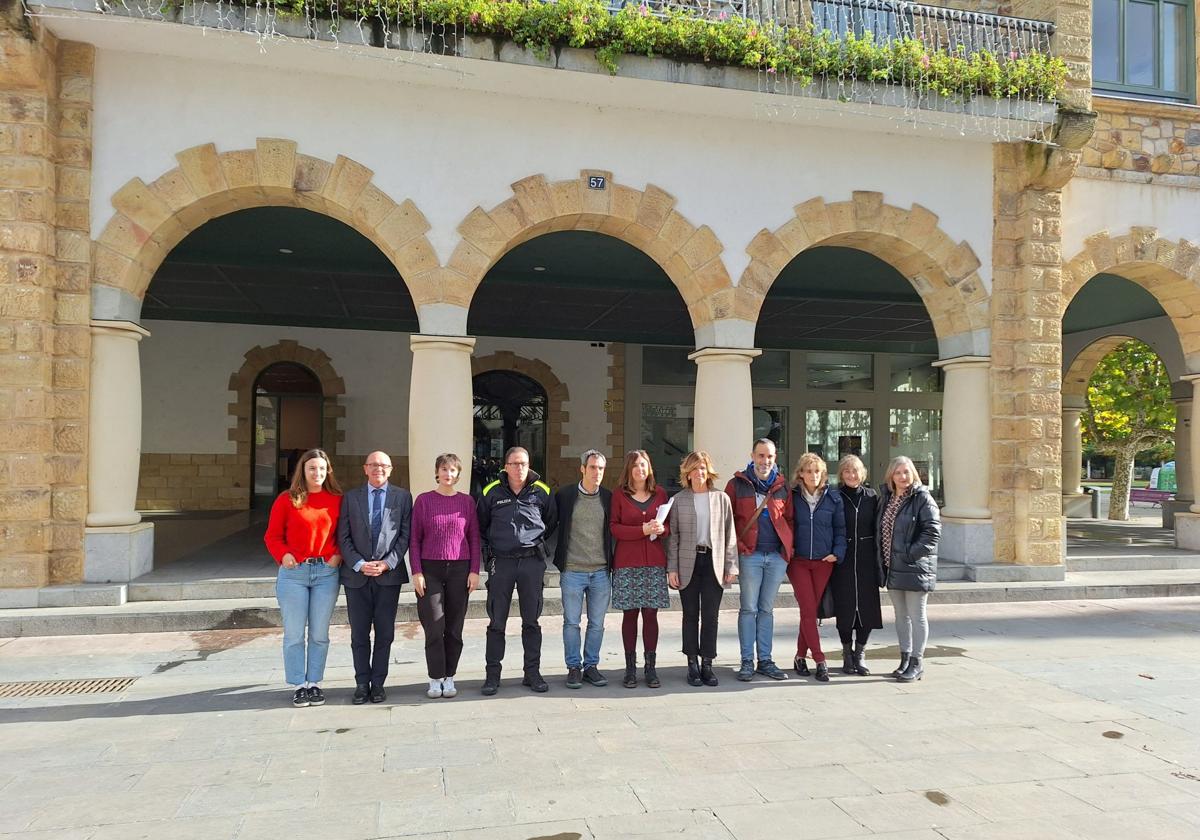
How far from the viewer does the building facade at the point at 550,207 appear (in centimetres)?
660

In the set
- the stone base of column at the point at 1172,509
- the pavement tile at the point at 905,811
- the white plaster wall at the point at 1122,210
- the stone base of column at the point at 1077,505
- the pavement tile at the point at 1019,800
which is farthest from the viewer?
the stone base of column at the point at 1077,505

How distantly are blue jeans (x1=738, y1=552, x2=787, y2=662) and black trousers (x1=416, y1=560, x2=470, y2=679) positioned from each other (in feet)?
6.11

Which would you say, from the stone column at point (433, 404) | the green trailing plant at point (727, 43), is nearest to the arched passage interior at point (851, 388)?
the green trailing plant at point (727, 43)

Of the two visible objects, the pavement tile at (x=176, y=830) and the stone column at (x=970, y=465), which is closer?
the pavement tile at (x=176, y=830)

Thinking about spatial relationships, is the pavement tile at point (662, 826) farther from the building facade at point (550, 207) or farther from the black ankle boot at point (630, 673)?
the building facade at point (550, 207)

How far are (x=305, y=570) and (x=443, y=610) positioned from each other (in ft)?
2.79

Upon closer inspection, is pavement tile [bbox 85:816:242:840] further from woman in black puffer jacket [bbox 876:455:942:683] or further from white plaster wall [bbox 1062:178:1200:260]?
white plaster wall [bbox 1062:178:1200:260]

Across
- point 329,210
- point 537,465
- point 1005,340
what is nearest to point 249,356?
point 537,465

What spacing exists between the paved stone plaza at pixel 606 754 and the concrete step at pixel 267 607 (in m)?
0.46

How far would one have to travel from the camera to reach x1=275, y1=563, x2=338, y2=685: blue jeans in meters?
4.63

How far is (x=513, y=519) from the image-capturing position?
15.9 ft

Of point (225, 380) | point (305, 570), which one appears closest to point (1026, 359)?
point (305, 570)

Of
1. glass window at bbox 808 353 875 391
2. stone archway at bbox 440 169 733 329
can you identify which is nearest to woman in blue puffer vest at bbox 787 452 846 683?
stone archway at bbox 440 169 733 329

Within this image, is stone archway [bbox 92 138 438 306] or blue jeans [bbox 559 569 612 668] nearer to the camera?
blue jeans [bbox 559 569 612 668]
